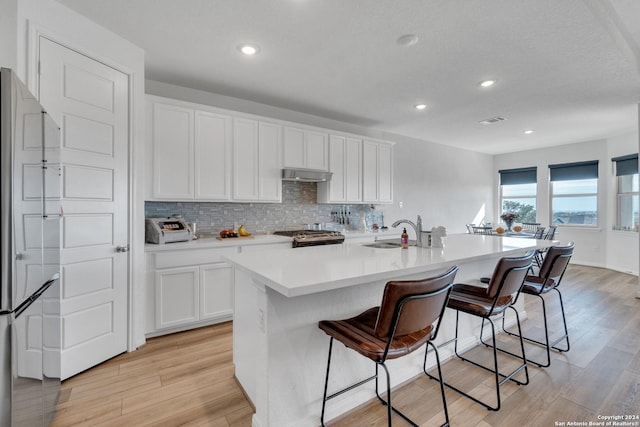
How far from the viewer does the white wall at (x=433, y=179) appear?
5035 mm

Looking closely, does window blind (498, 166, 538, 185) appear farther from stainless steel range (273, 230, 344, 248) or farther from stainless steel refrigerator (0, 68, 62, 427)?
stainless steel refrigerator (0, 68, 62, 427)

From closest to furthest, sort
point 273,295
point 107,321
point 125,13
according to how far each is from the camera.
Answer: point 273,295, point 125,13, point 107,321

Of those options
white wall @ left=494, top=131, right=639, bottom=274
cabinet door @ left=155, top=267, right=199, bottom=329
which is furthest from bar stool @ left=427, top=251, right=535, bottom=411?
white wall @ left=494, top=131, right=639, bottom=274

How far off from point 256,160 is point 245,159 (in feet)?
0.47

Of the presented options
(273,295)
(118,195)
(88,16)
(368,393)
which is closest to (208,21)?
(88,16)

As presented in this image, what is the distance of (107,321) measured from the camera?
7.91ft

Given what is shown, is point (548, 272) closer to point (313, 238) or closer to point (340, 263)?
point (340, 263)

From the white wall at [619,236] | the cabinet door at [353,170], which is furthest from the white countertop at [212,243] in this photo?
the white wall at [619,236]

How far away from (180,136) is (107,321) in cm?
189

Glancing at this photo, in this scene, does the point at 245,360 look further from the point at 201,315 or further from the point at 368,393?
the point at 201,315

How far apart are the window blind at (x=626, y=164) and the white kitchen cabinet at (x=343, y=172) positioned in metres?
5.19

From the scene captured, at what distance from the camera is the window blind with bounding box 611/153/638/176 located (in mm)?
5387

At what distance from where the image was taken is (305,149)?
410 cm

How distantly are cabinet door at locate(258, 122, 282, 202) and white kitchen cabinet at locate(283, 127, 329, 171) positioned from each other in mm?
117
